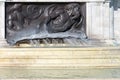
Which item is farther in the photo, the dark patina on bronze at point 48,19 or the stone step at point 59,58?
the dark patina on bronze at point 48,19

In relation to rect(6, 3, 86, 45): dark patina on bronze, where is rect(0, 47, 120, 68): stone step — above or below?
below

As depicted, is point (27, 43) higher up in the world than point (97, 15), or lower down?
lower down

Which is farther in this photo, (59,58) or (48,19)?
(48,19)

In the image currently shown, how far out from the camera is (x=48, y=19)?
17344mm

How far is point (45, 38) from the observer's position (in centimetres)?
1688

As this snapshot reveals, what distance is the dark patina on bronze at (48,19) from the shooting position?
17.2 metres

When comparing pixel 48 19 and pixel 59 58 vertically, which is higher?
pixel 48 19

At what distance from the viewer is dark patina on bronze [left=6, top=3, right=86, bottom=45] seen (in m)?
17.2

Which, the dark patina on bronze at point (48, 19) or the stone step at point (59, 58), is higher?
the dark patina on bronze at point (48, 19)

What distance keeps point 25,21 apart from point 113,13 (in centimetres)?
359

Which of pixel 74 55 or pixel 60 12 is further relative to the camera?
pixel 60 12

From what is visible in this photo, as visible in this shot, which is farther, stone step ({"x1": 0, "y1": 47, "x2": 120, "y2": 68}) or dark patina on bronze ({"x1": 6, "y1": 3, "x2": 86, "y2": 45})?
dark patina on bronze ({"x1": 6, "y1": 3, "x2": 86, "y2": 45})

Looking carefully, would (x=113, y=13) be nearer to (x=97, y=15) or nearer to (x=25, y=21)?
(x=97, y=15)

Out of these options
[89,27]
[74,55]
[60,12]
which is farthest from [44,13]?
[74,55]
